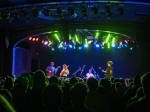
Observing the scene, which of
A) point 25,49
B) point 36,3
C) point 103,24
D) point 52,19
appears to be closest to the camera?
point 36,3

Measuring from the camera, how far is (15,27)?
687 inches

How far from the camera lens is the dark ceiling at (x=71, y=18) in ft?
38.9

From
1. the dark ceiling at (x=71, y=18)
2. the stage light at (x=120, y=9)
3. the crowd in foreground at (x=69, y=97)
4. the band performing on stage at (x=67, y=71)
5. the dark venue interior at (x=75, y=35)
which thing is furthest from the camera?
the band performing on stage at (x=67, y=71)

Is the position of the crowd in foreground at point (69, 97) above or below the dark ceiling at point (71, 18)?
below

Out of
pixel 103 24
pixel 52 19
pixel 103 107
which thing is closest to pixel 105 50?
pixel 103 24

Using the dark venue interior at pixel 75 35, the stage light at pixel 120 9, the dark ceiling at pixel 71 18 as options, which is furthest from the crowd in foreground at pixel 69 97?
the dark venue interior at pixel 75 35

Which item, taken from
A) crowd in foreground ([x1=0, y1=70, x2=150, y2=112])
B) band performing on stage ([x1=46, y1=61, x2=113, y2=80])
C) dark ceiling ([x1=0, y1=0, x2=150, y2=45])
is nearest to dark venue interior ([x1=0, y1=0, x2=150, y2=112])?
dark ceiling ([x1=0, y1=0, x2=150, y2=45])

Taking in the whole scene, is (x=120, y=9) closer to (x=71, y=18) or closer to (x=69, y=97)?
(x=71, y=18)

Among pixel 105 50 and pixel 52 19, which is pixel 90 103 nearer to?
pixel 52 19

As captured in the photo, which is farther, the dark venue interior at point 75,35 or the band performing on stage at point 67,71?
the band performing on stage at point 67,71

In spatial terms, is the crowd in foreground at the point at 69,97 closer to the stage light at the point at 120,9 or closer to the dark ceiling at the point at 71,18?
the stage light at the point at 120,9

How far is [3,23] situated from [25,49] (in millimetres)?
4891

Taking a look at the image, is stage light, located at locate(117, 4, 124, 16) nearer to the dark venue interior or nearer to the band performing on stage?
the dark venue interior

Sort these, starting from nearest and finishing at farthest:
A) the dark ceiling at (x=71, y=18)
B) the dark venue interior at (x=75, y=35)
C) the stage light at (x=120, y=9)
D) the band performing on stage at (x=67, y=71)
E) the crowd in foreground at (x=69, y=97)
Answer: the crowd in foreground at (x=69, y=97) < the stage light at (x=120, y=9) < the dark ceiling at (x=71, y=18) < the dark venue interior at (x=75, y=35) < the band performing on stage at (x=67, y=71)
